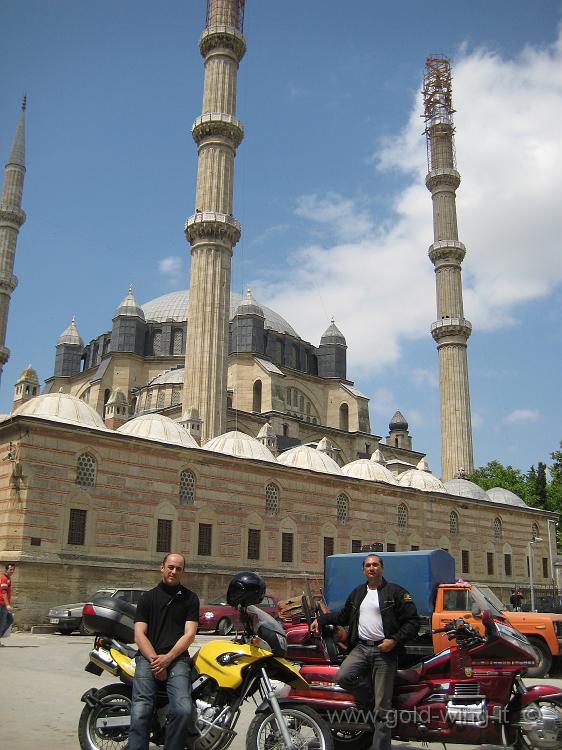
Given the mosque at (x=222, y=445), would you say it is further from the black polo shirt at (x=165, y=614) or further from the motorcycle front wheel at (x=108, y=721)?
the black polo shirt at (x=165, y=614)

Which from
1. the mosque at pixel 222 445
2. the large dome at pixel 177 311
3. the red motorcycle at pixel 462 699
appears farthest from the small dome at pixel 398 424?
the red motorcycle at pixel 462 699

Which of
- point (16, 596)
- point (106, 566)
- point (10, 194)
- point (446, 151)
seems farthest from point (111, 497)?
point (446, 151)

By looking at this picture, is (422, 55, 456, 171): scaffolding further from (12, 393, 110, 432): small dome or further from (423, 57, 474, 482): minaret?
(12, 393, 110, 432): small dome

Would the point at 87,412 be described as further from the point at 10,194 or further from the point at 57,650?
the point at 10,194

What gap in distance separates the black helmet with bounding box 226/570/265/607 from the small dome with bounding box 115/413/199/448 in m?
17.0

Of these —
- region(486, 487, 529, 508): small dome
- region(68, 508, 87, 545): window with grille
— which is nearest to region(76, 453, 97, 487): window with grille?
region(68, 508, 87, 545): window with grille

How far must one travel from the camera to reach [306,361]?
52.2 m

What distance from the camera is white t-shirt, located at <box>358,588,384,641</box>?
16.7 ft

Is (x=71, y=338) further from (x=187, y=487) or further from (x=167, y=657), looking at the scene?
(x=167, y=657)

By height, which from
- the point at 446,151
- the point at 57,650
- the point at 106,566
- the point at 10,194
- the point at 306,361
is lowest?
the point at 57,650

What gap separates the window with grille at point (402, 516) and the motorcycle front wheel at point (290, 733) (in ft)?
75.8

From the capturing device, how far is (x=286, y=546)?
77.1ft

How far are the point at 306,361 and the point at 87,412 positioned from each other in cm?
3178

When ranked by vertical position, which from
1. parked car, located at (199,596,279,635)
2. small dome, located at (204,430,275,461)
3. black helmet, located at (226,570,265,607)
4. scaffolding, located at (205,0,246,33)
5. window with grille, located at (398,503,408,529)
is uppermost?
scaffolding, located at (205,0,246,33)
